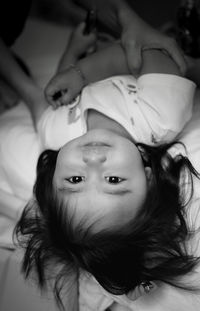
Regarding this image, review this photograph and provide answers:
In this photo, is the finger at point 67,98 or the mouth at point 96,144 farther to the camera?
the finger at point 67,98

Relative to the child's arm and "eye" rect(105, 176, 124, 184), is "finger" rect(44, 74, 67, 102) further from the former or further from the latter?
"eye" rect(105, 176, 124, 184)

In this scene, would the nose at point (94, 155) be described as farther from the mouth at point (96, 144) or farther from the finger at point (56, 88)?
the finger at point (56, 88)

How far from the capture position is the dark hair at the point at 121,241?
702 mm

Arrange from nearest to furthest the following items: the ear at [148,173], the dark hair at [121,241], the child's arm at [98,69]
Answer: the dark hair at [121,241] → the ear at [148,173] → the child's arm at [98,69]

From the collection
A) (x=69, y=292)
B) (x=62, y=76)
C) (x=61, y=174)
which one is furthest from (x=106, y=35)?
(x=69, y=292)

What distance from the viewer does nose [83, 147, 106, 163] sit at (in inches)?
29.1

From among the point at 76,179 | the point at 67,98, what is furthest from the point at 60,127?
the point at 76,179

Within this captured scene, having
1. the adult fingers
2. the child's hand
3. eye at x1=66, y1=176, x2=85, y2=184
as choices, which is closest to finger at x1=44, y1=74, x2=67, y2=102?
the child's hand

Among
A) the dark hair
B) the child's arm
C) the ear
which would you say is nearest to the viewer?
the dark hair

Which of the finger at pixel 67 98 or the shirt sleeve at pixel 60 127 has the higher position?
the finger at pixel 67 98

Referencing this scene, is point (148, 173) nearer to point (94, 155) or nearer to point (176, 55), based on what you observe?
point (94, 155)

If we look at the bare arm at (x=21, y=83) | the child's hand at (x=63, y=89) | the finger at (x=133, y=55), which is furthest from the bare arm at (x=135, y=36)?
the bare arm at (x=21, y=83)

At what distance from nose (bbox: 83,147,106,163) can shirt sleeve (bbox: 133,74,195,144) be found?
14 cm

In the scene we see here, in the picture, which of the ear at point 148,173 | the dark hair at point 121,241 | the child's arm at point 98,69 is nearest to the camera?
the dark hair at point 121,241
